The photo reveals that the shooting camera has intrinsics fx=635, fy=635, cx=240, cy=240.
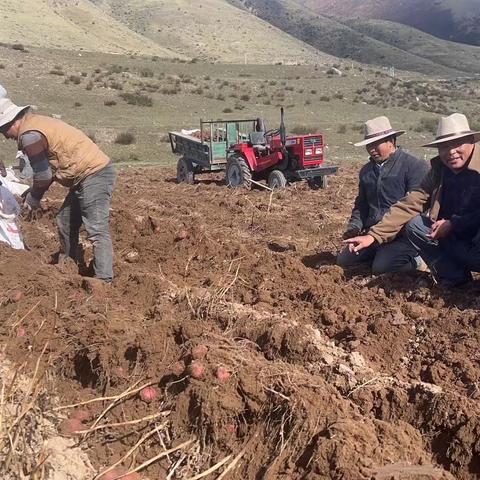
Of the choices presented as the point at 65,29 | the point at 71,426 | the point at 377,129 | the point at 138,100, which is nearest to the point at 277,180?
the point at 377,129

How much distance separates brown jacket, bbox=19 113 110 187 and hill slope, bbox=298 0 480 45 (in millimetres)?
125527

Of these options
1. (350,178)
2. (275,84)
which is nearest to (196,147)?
(350,178)

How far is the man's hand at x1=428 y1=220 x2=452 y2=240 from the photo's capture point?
4.95m

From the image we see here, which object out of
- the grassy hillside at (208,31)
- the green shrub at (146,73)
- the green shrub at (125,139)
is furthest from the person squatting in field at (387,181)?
the grassy hillside at (208,31)

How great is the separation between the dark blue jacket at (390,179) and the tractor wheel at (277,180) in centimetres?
494

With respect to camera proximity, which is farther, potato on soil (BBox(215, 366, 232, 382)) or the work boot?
the work boot

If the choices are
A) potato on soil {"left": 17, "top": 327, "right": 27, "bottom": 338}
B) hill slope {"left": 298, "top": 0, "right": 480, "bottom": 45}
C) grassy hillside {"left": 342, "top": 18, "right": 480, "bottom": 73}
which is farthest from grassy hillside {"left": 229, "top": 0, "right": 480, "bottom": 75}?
potato on soil {"left": 17, "top": 327, "right": 27, "bottom": 338}

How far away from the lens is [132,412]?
3.70 meters

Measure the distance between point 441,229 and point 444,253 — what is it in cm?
31

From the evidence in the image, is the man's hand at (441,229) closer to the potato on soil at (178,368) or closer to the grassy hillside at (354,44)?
the potato on soil at (178,368)

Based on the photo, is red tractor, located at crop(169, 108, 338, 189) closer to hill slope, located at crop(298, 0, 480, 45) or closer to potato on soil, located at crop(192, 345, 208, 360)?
potato on soil, located at crop(192, 345, 208, 360)

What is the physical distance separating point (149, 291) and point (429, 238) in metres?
2.36

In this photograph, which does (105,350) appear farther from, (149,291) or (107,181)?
(107,181)

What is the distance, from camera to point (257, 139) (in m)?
11.2
